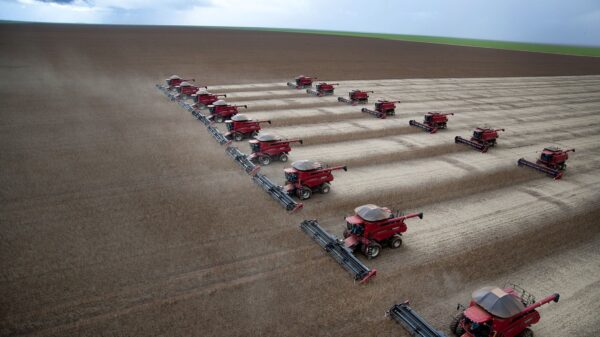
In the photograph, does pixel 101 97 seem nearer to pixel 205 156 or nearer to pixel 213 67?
pixel 205 156

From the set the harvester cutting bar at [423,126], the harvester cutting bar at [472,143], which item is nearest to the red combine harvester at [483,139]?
the harvester cutting bar at [472,143]

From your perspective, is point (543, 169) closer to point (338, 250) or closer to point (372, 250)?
point (372, 250)

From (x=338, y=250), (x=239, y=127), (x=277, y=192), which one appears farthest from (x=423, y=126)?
(x=338, y=250)

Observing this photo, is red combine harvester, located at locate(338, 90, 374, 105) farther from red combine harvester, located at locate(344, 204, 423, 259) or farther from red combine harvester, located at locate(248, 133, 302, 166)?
red combine harvester, located at locate(344, 204, 423, 259)

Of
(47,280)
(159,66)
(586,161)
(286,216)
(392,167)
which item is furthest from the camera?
(159,66)

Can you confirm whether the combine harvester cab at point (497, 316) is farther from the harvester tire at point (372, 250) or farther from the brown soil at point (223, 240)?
the harvester tire at point (372, 250)

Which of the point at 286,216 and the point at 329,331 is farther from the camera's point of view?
the point at 286,216

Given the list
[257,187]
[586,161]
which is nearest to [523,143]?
[586,161]
